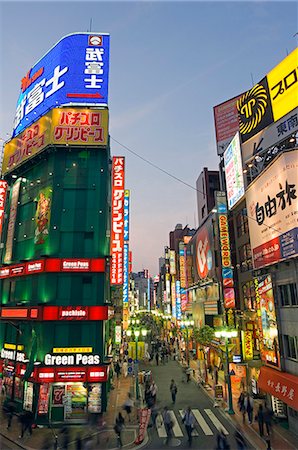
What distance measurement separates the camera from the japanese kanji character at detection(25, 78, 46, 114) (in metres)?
32.6

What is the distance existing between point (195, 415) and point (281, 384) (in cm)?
700

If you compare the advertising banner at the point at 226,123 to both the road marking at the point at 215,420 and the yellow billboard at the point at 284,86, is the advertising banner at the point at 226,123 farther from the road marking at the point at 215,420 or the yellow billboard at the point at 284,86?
the road marking at the point at 215,420

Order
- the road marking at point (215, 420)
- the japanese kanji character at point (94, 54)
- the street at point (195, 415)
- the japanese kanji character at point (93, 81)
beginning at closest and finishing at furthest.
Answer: the street at point (195, 415) < the road marking at point (215, 420) < the japanese kanji character at point (93, 81) < the japanese kanji character at point (94, 54)

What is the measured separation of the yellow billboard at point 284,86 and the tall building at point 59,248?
531 inches

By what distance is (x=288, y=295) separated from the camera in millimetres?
20594

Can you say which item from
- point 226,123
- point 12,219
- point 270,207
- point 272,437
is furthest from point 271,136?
point 226,123

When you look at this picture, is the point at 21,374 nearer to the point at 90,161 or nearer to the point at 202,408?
the point at 202,408

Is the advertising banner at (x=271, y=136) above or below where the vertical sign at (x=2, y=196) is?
above

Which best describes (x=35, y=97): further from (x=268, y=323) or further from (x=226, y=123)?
(x=268, y=323)

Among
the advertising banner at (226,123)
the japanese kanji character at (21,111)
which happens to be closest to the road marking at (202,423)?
the japanese kanji character at (21,111)

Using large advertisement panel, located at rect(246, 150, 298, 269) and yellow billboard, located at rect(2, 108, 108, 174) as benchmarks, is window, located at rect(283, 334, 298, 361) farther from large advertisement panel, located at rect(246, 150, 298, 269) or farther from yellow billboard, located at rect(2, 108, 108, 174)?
yellow billboard, located at rect(2, 108, 108, 174)

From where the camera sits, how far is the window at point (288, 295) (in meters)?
19.9

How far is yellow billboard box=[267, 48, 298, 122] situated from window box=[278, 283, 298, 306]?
11.7m

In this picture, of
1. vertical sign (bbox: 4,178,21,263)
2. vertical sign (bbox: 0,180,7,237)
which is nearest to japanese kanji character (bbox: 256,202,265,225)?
vertical sign (bbox: 4,178,21,263)
